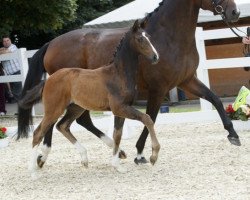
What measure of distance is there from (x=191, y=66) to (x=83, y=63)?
149 centimetres

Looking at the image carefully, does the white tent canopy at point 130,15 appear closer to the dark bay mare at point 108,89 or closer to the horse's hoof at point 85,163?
the horse's hoof at point 85,163

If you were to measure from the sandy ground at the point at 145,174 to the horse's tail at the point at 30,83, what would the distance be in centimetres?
49

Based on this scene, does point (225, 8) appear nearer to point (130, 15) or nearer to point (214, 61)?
point (214, 61)

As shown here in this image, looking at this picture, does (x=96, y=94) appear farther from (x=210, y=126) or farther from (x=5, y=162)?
(x=210, y=126)

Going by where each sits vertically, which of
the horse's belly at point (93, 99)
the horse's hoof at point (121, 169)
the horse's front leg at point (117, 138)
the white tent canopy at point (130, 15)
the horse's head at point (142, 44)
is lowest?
the white tent canopy at point (130, 15)

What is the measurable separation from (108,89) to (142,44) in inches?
23.9

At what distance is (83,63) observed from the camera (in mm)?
7398

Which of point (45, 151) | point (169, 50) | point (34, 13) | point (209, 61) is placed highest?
point (169, 50)

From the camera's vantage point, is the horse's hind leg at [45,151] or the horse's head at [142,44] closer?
the horse's head at [142,44]

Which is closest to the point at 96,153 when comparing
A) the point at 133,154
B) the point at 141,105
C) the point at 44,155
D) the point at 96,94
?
the point at 133,154

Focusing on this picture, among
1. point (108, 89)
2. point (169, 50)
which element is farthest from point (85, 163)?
point (169, 50)

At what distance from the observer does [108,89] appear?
6.16 meters

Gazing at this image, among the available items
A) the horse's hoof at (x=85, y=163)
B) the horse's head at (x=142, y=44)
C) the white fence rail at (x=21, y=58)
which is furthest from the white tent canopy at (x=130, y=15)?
the horse's head at (x=142, y=44)

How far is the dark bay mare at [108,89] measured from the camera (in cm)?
600
